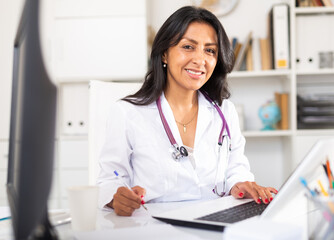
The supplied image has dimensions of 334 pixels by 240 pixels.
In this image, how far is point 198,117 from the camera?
1.67 meters

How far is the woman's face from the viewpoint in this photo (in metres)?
1.67

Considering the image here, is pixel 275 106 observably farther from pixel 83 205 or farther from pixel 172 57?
pixel 83 205

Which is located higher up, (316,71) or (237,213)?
(316,71)

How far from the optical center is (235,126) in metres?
1.73

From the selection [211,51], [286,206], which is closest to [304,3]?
[211,51]

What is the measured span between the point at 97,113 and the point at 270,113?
176 centimetres

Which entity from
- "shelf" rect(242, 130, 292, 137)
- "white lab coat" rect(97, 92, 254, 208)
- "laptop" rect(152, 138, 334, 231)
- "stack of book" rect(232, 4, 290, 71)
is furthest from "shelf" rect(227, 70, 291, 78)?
"laptop" rect(152, 138, 334, 231)

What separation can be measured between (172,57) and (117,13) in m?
1.59

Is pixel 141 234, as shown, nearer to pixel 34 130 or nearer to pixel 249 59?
pixel 34 130

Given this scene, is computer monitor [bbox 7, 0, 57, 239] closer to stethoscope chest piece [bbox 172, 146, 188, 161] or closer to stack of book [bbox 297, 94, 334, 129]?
stethoscope chest piece [bbox 172, 146, 188, 161]

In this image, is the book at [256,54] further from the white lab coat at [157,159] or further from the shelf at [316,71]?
the white lab coat at [157,159]

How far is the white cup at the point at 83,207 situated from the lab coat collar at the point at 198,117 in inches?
26.5

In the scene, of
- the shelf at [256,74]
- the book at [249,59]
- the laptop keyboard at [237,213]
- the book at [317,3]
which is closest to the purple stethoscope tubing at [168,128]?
the laptop keyboard at [237,213]

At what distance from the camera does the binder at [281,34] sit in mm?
3035
